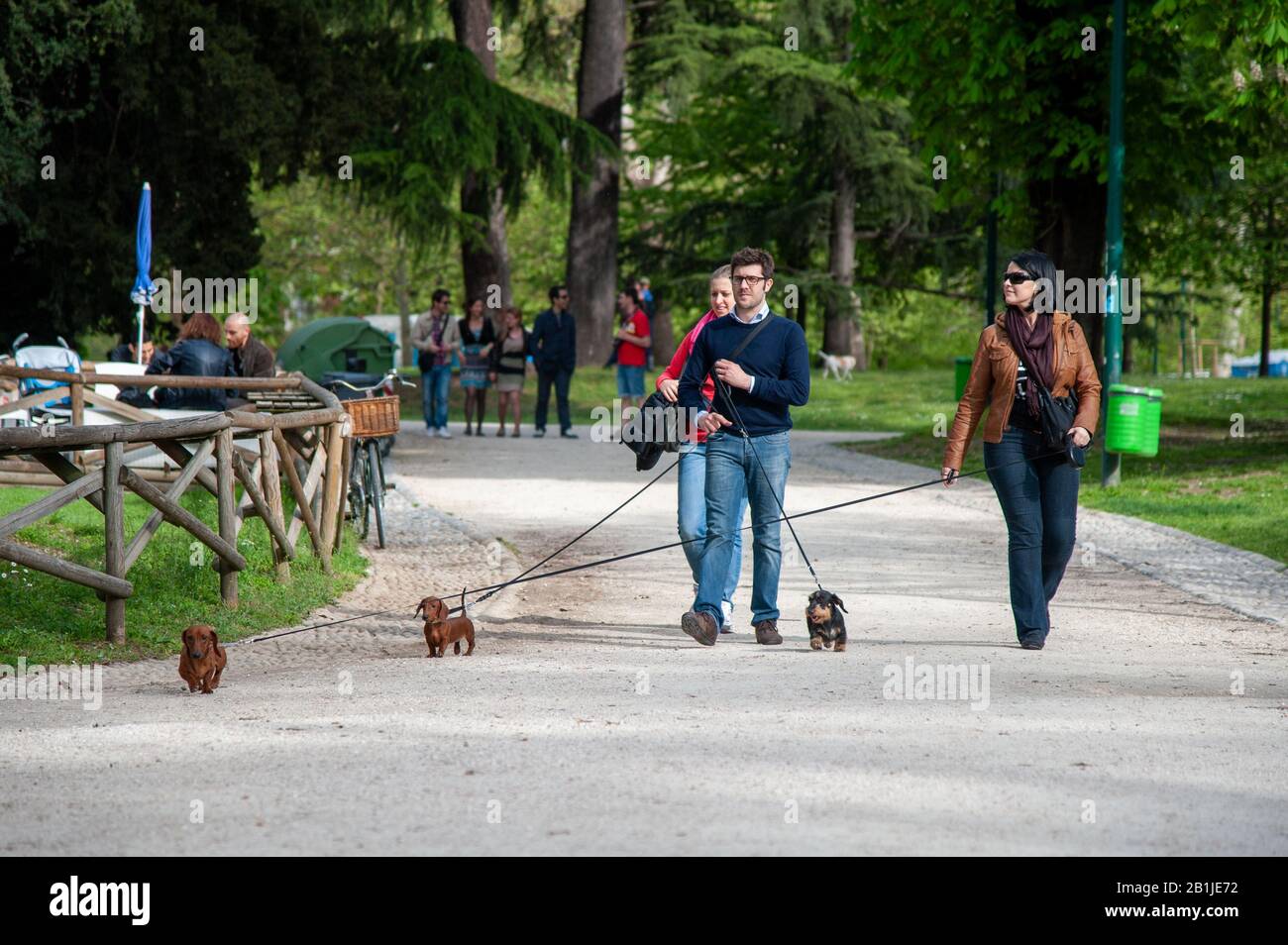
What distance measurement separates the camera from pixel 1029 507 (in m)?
8.62

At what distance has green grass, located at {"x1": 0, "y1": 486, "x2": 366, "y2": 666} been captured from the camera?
855cm

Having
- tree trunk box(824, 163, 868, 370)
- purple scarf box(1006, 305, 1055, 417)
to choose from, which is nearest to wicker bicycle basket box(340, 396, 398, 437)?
purple scarf box(1006, 305, 1055, 417)

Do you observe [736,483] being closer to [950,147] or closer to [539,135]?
[950,147]

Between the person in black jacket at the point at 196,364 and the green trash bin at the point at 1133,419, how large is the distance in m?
7.82

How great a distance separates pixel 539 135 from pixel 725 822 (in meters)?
24.7

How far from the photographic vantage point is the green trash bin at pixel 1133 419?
15.8m

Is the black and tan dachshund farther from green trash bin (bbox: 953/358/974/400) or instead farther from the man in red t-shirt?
green trash bin (bbox: 953/358/974/400)

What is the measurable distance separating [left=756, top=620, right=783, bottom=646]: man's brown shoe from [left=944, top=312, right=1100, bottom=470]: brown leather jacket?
1187 millimetres

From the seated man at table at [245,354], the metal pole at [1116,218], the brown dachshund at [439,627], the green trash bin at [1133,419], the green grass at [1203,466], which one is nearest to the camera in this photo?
the brown dachshund at [439,627]

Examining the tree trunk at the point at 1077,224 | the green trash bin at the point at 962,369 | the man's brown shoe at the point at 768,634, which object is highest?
the tree trunk at the point at 1077,224

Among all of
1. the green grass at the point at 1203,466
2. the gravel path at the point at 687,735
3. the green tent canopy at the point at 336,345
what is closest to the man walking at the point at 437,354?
the green grass at the point at 1203,466

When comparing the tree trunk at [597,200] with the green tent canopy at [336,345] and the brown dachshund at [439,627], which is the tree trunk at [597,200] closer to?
the green tent canopy at [336,345]

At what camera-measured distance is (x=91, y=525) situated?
39.3 feet
